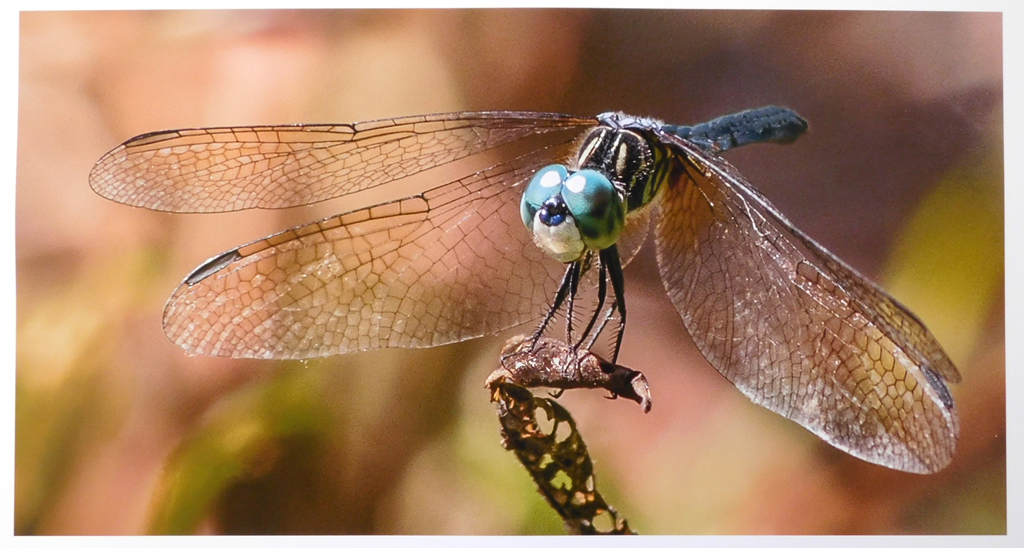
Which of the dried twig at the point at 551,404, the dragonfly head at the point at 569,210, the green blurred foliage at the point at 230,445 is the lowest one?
the green blurred foliage at the point at 230,445

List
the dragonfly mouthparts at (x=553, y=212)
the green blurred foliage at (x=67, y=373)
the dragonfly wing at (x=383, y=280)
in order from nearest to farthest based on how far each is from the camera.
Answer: the dragonfly mouthparts at (x=553, y=212) → the dragonfly wing at (x=383, y=280) → the green blurred foliage at (x=67, y=373)

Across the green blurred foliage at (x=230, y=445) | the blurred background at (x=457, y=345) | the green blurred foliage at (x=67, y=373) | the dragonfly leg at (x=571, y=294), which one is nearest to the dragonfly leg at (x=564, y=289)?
the dragonfly leg at (x=571, y=294)

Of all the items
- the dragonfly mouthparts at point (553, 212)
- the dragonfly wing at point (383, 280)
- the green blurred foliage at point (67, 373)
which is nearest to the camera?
the dragonfly mouthparts at point (553, 212)

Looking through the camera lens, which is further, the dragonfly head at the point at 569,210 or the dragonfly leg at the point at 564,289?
the dragonfly leg at the point at 564,289

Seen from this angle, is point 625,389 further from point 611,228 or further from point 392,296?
point 392,296

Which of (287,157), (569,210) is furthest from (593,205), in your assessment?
(287,157)

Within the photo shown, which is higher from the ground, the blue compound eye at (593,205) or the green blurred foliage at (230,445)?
the blue compound eye at (593,205)

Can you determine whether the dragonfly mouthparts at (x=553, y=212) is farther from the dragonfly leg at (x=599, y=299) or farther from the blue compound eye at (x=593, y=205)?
the dragonfly leg at (x=599, y=299)
